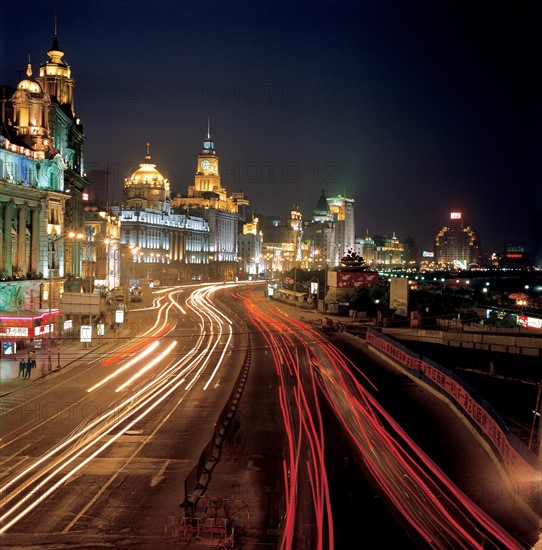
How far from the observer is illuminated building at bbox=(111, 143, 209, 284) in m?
139

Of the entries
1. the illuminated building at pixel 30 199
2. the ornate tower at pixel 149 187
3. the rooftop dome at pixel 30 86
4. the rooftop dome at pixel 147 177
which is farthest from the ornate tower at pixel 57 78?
the rooftop dome at pixel 147 177

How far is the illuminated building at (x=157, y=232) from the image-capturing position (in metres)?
A: 139

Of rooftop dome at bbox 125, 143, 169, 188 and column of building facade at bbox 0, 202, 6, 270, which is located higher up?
rooftop dome at bbox 125, 143, 169, 188

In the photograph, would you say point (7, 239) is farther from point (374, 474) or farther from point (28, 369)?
point (374, 474)

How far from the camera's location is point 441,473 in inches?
727

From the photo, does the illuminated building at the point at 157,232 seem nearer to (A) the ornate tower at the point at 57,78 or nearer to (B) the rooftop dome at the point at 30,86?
(A) the ornate tower at the point at 57,78

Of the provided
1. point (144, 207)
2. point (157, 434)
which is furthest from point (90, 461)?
point (144, 207)

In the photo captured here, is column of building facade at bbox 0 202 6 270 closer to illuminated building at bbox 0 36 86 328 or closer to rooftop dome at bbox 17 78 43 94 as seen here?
illuminated building at bbox 0 36 86 328

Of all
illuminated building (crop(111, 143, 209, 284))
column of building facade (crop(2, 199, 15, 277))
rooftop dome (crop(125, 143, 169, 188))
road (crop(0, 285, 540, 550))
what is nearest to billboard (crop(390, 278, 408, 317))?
road (crop(0, 285, 540, 550))

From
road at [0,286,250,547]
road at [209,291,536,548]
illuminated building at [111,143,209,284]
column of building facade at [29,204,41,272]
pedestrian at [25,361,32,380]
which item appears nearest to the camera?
road at [209,291,536,548]

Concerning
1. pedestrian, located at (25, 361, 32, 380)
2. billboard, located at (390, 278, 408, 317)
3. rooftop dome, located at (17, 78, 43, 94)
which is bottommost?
pedestrian, located at (25, 361, 32, 380)

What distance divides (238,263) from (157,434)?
172m

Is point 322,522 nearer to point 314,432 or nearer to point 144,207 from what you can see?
point 314,432

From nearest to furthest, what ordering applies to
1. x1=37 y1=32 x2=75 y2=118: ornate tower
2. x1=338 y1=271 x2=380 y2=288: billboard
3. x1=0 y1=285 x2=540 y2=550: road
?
x1=0 y1=285 x2=540 y2=550: road
x1=37 y1=32 x2=75 y2=118: ornate tower
x1=338 y1=271 x2=380 y2=288: billboard
